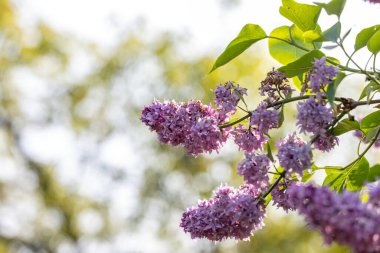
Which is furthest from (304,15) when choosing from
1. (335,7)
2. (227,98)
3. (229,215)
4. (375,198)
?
(375,198)

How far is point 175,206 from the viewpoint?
13.6 m

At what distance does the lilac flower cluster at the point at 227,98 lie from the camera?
4.69 feet

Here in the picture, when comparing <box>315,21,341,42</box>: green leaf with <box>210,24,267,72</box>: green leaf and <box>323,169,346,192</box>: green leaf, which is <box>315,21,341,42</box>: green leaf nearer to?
<box>210,24,267,72</box>: green leaf

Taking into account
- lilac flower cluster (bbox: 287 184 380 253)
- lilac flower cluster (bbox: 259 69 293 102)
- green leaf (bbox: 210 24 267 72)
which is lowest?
lilac flower cluster (bbox: 287 184 380 253)

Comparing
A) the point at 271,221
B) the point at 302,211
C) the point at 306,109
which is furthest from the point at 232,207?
the point at 271,221

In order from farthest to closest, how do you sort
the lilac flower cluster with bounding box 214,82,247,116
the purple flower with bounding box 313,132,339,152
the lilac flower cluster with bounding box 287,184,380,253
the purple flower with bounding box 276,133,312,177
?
the lilac flower cluster with bounding box 214,82,247,116 → the purple flower with bounding box 313,132,339,152 → the purple flower with bounding box 276,133,312,177 → the lilac flower cluster with bounding box 287,184,380,253

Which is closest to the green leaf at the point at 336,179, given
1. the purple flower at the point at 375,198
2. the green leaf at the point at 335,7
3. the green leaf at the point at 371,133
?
the green leaf at the point at 371,133

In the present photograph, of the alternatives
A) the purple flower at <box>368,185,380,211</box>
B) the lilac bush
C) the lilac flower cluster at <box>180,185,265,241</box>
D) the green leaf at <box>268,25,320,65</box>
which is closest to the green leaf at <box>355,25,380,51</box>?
the lilac bush

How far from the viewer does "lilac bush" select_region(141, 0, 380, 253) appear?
1254 mm

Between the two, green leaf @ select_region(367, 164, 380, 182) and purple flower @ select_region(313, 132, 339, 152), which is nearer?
purple flower @ select_region(313, 132, 339, 152)

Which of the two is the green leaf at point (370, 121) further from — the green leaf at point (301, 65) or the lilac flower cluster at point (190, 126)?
the lilac flower cluster at point (190, 126)

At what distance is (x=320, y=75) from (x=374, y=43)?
6.9 inches

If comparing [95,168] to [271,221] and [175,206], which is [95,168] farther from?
[271,221]

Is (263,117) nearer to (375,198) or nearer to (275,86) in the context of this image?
(275,86)
